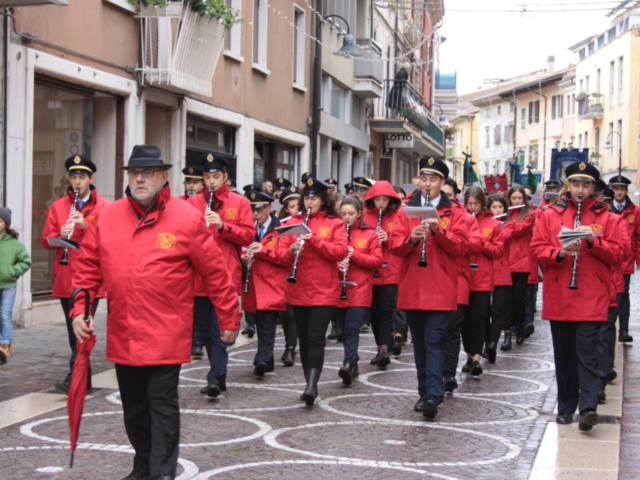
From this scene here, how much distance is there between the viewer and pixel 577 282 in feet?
27.1

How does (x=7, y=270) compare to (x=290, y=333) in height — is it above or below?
above

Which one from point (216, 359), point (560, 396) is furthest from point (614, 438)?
point (216, 359)

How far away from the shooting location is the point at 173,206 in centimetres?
611

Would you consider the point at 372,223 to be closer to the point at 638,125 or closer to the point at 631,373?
the point at 631,373

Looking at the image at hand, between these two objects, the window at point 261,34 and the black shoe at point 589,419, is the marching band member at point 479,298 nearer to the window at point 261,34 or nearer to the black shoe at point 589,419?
the black shoe at point 589,419

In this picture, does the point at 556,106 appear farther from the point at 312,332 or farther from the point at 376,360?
the point at 312,332

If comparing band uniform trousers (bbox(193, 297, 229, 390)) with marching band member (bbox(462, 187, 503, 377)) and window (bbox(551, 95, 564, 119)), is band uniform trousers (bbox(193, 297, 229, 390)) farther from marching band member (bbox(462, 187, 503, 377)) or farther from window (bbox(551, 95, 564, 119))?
window (bbox(551, 95, 564, 119))

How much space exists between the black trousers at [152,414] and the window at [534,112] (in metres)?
82.8

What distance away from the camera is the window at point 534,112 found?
8650 centimetres

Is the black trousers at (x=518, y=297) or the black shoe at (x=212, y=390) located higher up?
the black trousers at (x=518, y=297)

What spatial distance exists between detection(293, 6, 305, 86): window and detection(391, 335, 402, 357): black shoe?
47.1ft

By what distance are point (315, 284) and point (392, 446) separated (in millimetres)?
2184

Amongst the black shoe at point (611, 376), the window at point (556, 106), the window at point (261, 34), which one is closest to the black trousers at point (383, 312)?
the black shoe at point (611, 376)

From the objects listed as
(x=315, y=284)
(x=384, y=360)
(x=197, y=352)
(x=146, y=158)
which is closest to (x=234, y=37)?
(x=197, y=352)
